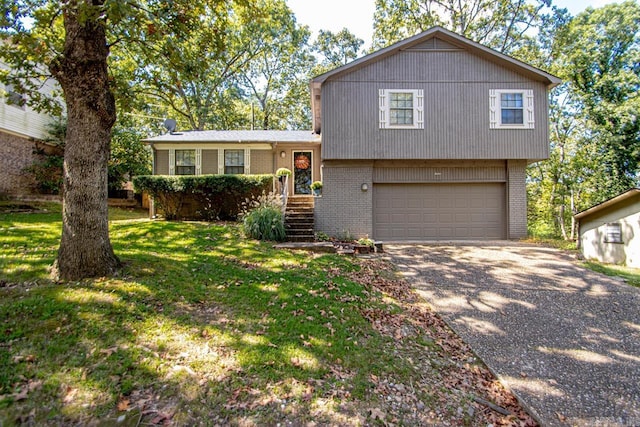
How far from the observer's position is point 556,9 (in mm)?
16359

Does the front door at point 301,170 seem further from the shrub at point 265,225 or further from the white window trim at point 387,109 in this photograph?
the shrub at point 265,225

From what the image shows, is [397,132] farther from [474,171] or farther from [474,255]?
[474,255]

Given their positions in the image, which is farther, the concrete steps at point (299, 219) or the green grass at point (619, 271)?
the concrete steps at point (299, 219)

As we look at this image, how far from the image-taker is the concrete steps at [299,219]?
9.09 metres

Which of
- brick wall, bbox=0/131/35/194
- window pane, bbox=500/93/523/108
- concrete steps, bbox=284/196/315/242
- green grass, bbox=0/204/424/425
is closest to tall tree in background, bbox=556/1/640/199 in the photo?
window pane, bbox=500/93/523/108

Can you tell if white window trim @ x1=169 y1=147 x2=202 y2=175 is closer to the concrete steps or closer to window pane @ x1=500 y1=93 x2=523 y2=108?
the concrete steps

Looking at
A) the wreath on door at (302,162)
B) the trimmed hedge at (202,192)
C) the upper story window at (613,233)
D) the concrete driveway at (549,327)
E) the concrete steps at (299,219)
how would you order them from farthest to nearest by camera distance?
1. the wreath on door at (302,162)
2. the trimmed hedge at (202,192)
3. the concrete steps at (299,219)
4. the upper story window at (613,233)
5. the concrete driveway at (549,327)

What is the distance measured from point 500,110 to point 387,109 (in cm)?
397

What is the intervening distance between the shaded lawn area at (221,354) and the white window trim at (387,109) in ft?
23.2

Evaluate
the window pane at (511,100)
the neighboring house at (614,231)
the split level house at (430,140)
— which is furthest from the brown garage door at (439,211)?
the window pane at (511,100)

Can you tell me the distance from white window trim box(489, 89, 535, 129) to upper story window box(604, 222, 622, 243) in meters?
4.25

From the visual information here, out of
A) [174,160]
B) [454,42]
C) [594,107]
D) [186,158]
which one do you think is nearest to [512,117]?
[454,42]

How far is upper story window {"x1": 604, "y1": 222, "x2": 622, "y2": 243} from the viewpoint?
7.75m

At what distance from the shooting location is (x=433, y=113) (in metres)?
10.5
